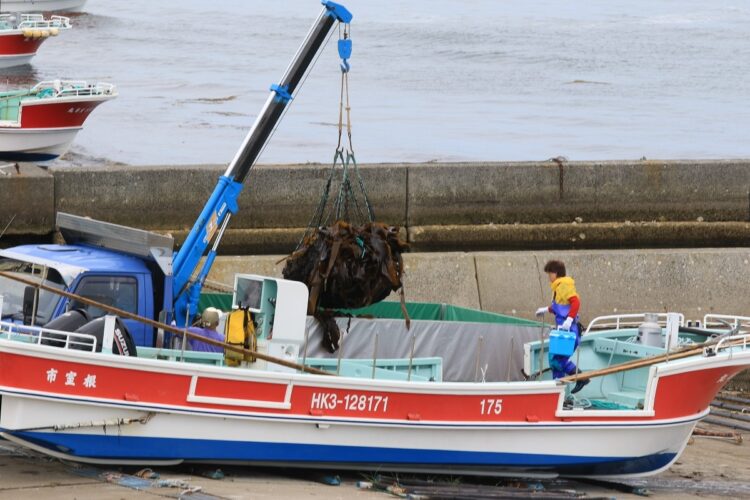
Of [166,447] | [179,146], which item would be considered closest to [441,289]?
[166,447]

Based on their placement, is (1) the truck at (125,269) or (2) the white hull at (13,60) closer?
(1) the truck at (125,269)

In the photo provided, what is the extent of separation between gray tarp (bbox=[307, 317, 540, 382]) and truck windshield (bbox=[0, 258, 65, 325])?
8.14ft

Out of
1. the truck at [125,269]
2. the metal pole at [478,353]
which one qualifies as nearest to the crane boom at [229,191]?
the truck at [125,269]

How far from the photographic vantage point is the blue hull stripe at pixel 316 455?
32.3 ft

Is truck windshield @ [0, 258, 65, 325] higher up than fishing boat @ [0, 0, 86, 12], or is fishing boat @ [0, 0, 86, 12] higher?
fishing boat @ [0, 0, 86, 12]

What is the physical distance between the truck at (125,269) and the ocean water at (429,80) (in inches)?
601

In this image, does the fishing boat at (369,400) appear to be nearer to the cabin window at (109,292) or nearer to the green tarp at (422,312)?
the green tarp at (422,312)

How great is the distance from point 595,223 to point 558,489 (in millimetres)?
4990

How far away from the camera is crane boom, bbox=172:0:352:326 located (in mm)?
11062

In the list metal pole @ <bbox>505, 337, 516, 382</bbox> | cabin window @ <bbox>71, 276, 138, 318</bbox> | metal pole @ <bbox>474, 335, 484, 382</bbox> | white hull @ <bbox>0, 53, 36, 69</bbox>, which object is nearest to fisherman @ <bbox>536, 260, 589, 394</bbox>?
metal pole @ <bbox>505, 337, 516, 382</bbox>

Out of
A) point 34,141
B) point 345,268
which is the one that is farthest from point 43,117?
point 345,268

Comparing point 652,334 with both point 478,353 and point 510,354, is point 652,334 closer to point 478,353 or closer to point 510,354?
point 510,354

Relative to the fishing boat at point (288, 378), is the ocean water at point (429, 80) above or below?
above

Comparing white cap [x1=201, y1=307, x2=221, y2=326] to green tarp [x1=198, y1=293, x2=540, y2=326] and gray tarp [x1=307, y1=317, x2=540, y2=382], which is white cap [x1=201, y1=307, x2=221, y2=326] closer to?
gray tarp [x1=307, y1=317, x2=540, y2=382]
